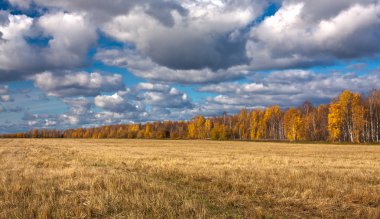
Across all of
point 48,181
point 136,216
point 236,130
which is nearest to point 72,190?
point 48,181

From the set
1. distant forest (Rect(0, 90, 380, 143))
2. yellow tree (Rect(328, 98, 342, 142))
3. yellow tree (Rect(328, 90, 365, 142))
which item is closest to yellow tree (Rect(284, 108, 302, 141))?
distant forest (Rect(0, 90, 380, 143))

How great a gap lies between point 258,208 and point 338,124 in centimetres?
8196

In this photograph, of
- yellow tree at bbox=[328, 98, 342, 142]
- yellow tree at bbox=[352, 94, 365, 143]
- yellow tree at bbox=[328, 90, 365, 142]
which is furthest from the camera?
yellow tree at bbox=[328, 98, 342, 142]

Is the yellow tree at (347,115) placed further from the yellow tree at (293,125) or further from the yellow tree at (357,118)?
the yellow tree at (293,125)

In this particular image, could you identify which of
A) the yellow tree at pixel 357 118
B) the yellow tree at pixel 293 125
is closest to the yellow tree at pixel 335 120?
the yellow tree at pixel 357 118

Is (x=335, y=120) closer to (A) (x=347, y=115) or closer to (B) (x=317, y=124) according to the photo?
(A) (x=347, y=115)

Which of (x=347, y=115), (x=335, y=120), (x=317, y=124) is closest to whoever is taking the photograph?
(x=335, y=120)

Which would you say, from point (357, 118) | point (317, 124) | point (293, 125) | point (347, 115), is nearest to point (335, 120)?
point (347, 115)

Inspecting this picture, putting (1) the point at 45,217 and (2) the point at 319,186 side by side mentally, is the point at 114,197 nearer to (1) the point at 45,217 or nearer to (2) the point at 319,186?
(1) the point at 45,217

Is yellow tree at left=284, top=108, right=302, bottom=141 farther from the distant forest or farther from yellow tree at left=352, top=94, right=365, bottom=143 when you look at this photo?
yellow tree at left=352, top=94, right=365, bottom=143

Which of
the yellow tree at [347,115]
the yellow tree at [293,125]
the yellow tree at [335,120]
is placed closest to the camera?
the yellow tree at [347,115]

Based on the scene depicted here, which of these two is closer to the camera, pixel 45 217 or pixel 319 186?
pixel 45 217

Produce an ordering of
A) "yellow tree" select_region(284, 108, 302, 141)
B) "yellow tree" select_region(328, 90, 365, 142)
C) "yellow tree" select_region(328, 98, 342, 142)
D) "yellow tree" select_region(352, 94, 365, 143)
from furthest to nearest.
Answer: "yellow tree" select_region(284, 108, 302, 141), "yellow tree" select_region(328, 98, 342, 142), "yellow tree" select_region(328, 90, 365, 142), "yellow tree" select_region(352, 94, 365, 143)

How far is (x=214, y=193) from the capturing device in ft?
36.5
